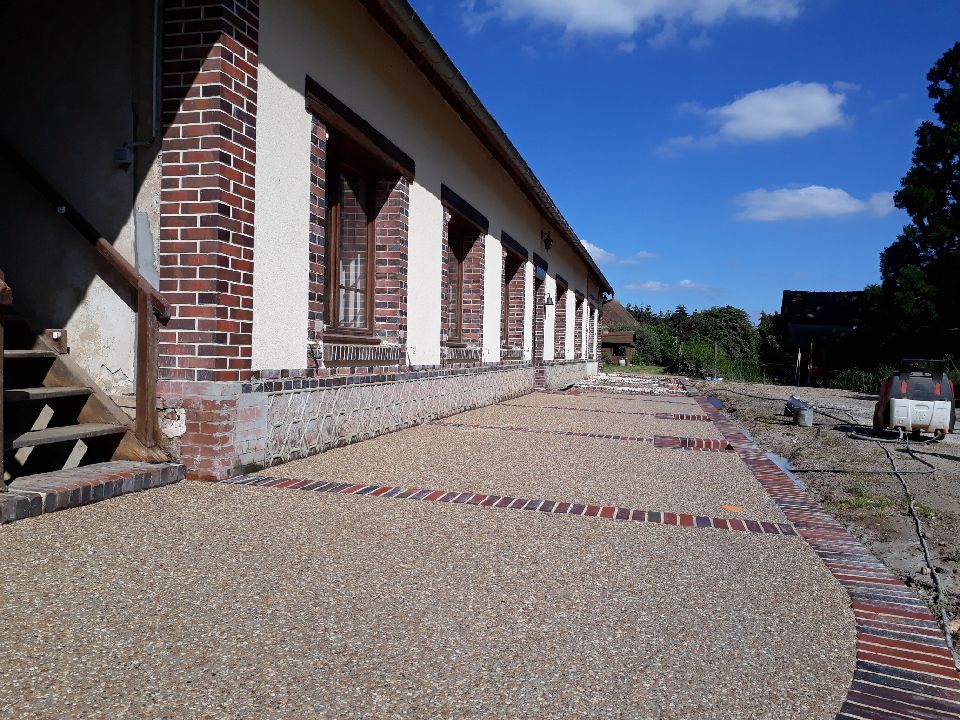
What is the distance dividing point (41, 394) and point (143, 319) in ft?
2.44

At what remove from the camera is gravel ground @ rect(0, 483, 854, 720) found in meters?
1.91

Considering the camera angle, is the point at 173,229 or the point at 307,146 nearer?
the point at 173,229

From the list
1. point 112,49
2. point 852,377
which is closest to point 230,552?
point 112,49

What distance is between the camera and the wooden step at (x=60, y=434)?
3557mm

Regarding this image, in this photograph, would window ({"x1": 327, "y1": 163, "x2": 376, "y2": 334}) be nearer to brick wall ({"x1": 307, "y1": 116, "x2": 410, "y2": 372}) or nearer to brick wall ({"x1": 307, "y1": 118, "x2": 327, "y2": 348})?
brick wall ({"x1": 307, "y1": 116, "x2": 410, "y2": 372})

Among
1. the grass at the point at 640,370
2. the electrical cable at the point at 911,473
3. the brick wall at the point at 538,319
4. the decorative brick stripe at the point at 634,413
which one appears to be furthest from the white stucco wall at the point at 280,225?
the grass at the point at 640,370

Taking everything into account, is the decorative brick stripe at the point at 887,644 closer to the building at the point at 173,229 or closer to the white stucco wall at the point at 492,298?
the building at the point at 173,229

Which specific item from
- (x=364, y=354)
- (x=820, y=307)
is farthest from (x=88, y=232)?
(x=820, y=307)

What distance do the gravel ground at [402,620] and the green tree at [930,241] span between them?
83.2ft

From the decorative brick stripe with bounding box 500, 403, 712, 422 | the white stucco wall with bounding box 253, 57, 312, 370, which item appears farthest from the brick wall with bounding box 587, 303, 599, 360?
the white stucco wall with bounding box 253, 57, 312, 370

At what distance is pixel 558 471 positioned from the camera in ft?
17.6

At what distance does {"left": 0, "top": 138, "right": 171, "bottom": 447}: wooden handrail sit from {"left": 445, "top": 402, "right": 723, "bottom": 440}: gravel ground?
15.2ft

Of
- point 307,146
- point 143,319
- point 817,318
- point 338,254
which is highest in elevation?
point 817,318

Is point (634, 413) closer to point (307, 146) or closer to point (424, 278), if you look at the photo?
point (424, 278)
